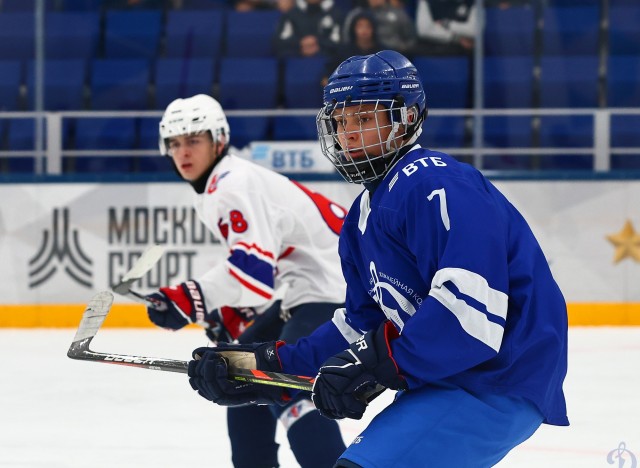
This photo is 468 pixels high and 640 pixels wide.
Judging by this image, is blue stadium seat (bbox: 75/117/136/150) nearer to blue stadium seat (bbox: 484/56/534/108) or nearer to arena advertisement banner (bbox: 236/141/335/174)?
arena advertisement banner (bbox: 236/141/335/174)

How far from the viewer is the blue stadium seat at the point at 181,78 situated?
26.3 feet

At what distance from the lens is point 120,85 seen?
26.6 feet

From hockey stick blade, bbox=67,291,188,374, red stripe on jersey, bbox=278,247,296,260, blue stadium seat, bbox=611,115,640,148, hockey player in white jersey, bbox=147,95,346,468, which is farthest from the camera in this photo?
blue stadium seat, bbox=611,115,640,148

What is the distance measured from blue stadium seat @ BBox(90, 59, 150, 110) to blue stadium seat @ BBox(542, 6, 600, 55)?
2525 millimetres

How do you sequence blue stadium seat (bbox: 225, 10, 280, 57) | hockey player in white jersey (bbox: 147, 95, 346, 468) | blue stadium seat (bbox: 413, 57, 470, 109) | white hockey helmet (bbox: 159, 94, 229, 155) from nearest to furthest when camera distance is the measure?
hockey player in white jersey (bbox: 147, 95, 346, 468), white hockey helmet (bbox: 159, 94, 229, 155), blue stadium seat (bbox: 413, 57, 470, 109), blue stadium seat (bbox: 225, 10, 280, 57)

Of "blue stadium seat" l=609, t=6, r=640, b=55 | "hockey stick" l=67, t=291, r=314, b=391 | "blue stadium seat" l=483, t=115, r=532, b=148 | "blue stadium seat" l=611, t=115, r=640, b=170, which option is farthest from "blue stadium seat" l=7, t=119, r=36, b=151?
"hockey stick" l=67, t=291, r=314, b=391

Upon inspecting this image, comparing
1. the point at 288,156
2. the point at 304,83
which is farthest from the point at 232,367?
the point at 304,83

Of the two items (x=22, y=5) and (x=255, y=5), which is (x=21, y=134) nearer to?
(x=22, y=5)

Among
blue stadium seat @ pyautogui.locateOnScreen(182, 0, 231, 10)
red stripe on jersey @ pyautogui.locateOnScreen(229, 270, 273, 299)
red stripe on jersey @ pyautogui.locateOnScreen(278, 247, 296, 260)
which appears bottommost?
red stripe on jersey @ pyautogui.locateOnScreen(229, 270, 273, 299)

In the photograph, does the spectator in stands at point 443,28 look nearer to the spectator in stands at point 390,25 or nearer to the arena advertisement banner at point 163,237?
the spectator in stands at point 390,25

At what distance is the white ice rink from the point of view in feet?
12.6

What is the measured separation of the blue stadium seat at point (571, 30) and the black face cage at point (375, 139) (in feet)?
20.0

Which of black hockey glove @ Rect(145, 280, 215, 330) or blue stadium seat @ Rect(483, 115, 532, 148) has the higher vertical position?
blue stadium seat @ Rect(483, 115, 532, 148)

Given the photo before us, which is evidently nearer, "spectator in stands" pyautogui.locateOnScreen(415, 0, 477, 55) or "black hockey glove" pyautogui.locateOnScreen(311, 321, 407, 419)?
"black hockey glove" pyautogui.locateOnScreen(311, 321, 407, 419)
